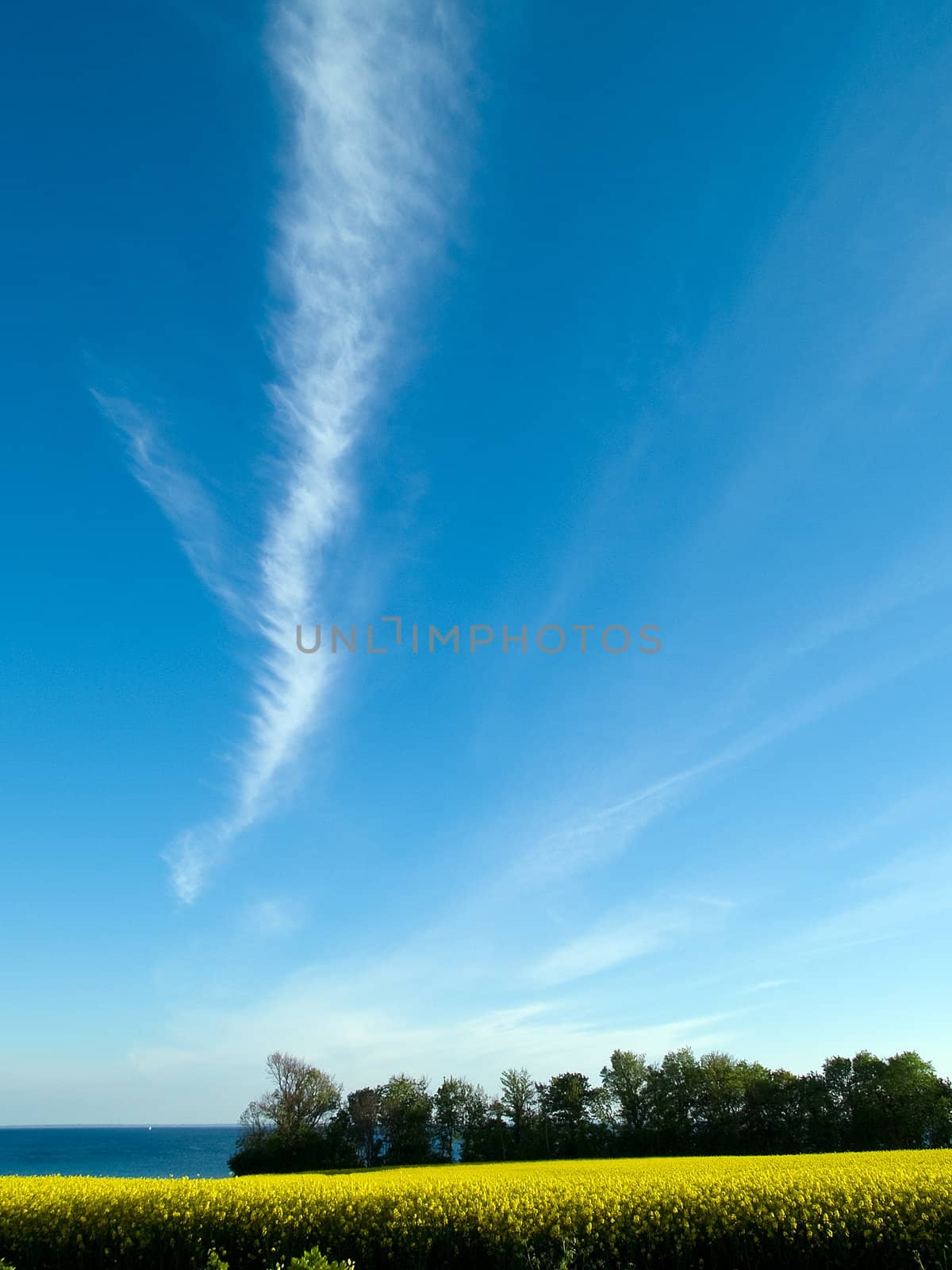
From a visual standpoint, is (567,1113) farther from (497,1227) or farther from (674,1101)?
(497,1227)

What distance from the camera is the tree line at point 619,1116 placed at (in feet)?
186

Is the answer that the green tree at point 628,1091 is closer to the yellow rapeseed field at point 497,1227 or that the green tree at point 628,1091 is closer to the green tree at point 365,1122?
the green tree at point 365,1122

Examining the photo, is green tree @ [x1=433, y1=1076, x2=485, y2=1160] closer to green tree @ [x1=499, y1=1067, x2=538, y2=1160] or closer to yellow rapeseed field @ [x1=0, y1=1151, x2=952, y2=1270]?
green tree @ [x1=499, y1=1067, x2=538, y2=1160]

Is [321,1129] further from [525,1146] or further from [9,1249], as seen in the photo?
Answer: [9,1249]

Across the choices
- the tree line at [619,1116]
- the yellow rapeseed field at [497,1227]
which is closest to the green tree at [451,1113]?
the tree line at [619,1116]

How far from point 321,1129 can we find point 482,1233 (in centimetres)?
6245

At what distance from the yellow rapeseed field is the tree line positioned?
50.4 m

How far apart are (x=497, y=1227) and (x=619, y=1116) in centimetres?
6262

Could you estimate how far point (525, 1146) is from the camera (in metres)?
66.1

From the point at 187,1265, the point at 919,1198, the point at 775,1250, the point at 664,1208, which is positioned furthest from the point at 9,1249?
the point at 919,1198

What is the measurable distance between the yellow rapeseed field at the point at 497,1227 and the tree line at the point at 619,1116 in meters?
50.4

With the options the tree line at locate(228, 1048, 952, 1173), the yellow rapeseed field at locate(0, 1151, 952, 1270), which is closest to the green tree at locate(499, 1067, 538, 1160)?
the tree line at locate(228, 1048, 952, 1173)

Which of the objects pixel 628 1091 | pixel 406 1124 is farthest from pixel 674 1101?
pixel 406 1124

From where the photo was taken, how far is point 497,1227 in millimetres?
16188
